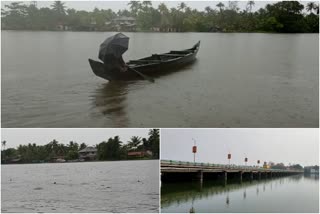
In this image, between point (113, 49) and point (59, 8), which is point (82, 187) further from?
point (59, 8)

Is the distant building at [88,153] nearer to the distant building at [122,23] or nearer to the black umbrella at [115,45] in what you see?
the black umbrella at [115,45]

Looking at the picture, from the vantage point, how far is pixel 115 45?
5.02m

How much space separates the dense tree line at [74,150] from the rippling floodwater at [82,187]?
0.18 m

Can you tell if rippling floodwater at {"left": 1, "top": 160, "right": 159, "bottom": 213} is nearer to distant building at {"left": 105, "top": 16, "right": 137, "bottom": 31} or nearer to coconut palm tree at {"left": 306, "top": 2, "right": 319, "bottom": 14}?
distant building at {"left": 105, "top": 16, "right": 137, "bottom": 31}

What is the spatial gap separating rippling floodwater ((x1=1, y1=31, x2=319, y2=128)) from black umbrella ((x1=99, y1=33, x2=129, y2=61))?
501 millimetres

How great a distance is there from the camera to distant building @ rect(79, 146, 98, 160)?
13.6 ft

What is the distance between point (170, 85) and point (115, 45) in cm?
116

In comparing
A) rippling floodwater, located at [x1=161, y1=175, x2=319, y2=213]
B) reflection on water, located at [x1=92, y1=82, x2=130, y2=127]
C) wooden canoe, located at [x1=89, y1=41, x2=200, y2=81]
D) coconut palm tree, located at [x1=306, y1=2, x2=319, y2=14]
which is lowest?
rippling floodwater, located at [x1=161, y1=175, x2=319, y2=213]

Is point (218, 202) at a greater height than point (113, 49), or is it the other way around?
point (113, 49)

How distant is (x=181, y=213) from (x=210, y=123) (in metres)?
0.96

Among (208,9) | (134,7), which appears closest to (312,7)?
(208,9)

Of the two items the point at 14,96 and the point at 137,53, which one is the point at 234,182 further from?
the point at 14,96

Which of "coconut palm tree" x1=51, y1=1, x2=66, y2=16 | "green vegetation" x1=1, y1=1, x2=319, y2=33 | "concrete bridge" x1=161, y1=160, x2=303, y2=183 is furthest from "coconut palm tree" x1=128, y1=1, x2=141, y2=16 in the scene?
"concrete bridge" x1=161, y1=160, x2=303, y2=183

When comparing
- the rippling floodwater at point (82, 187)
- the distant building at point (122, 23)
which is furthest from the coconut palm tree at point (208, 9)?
the rippling floodwater at point (82, 187)
